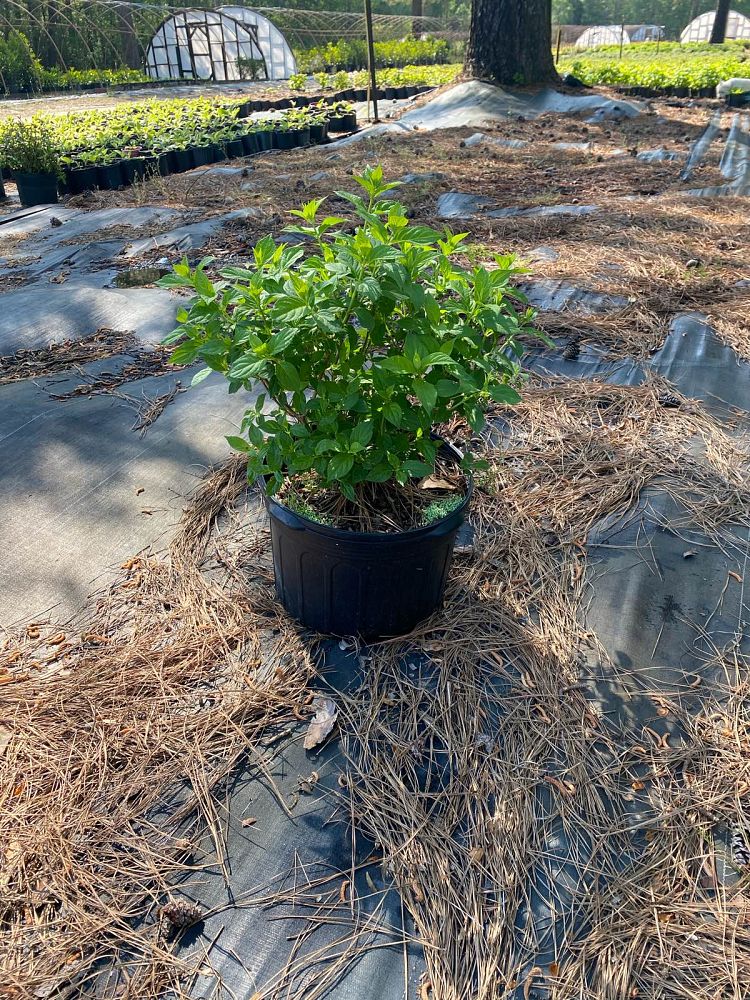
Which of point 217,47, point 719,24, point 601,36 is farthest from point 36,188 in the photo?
point 601,36

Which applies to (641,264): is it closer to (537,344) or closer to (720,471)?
(537,344)

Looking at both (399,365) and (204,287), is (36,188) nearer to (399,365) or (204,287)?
(204,287)

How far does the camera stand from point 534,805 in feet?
4.86

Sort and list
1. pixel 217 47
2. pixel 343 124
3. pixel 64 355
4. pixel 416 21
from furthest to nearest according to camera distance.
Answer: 1. pixel 416 21
2. pixel 217 47
3. pixel 343 124
4. pixel 64 355

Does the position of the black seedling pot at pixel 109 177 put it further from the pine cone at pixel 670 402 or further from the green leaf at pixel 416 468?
the green leaf at pixel 416 468

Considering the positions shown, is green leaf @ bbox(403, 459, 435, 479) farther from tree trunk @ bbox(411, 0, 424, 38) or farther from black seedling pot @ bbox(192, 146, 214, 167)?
tree trunk @ bbox(411, 0, 424, 38)

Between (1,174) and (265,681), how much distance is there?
7905 mm

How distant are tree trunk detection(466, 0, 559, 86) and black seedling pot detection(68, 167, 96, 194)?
7857mm

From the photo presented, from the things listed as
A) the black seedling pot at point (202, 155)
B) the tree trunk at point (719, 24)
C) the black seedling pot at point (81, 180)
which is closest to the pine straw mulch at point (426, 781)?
the black seedling pot at point (81, 180)

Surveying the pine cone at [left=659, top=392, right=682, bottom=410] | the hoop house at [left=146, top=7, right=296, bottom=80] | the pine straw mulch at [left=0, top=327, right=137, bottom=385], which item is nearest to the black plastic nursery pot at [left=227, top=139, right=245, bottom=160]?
the pine straw mulch at [left=0, top=327, right=137, bottom=385]

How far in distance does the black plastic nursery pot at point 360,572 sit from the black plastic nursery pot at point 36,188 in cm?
667

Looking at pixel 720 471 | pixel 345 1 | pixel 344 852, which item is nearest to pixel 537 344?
pixel 720 471

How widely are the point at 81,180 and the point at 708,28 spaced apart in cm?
4248

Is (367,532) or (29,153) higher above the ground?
(29,153)
